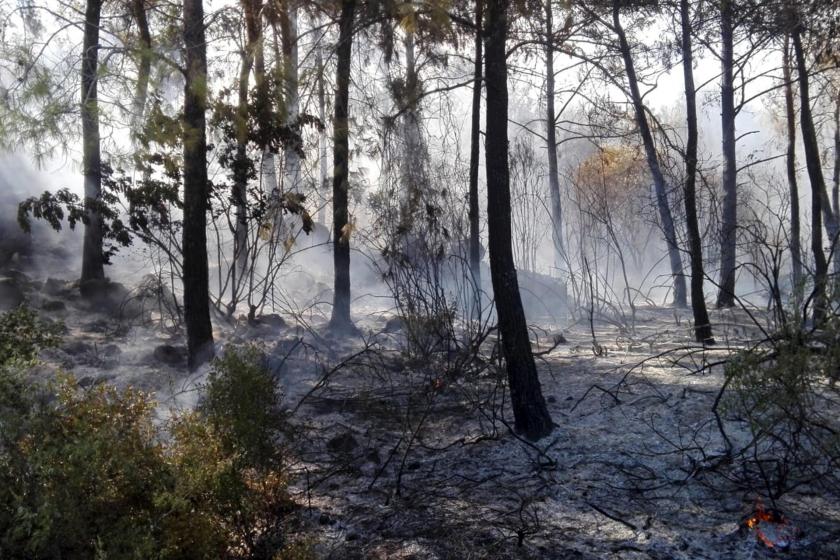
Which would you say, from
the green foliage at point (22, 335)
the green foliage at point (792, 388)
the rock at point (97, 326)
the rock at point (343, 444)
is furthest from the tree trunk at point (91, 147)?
the green foliage at point (792, 388)

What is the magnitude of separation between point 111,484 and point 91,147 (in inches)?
266

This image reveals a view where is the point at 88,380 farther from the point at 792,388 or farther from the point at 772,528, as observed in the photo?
the point at 792,388

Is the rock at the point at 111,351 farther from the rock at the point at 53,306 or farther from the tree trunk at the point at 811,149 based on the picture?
the tree trunk at the point at 811,149

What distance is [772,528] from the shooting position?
161 inches

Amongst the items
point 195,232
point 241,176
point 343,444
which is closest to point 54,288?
point 241,176

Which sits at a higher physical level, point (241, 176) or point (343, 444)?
point (241, 176)

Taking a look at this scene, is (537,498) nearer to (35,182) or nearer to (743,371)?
Answer: (743,371)

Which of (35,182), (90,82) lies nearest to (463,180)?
(90,82)

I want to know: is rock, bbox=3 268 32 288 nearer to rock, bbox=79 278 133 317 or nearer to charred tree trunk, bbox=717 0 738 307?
rock, bbox=79 278 133 317

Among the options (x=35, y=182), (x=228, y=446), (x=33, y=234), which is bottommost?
(x=228, y=446)

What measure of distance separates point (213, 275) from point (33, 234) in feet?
13.1

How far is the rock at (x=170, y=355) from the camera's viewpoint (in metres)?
9.48

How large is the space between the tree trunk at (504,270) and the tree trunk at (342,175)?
4.19 ft

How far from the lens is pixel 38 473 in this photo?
10.7 ft
